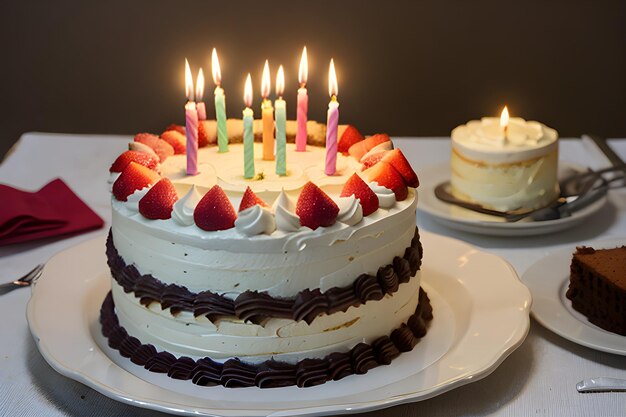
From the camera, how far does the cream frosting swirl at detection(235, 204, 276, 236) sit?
183 cm

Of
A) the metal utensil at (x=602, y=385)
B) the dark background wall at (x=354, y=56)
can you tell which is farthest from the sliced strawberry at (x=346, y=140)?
the dark background wall at (x=354, y=56)

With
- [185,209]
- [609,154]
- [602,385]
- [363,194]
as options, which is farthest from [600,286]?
[609,154]

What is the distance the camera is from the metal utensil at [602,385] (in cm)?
191

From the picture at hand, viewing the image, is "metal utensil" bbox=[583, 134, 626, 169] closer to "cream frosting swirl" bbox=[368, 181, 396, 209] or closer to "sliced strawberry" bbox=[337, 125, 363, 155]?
"sliced strawberry" bbox=[337, 125, 363, 155]

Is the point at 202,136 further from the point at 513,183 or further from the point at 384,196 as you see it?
the point at 513,183

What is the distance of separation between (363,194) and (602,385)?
66cm

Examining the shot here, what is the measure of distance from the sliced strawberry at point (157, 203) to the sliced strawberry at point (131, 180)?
0.08m

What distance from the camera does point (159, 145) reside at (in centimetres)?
230

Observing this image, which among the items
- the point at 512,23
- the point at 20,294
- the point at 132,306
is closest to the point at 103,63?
the point at 512,23

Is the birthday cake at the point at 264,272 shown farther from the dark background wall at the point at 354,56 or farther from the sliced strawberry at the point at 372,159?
the dark background wall at the point at 354,56

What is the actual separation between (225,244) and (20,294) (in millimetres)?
825

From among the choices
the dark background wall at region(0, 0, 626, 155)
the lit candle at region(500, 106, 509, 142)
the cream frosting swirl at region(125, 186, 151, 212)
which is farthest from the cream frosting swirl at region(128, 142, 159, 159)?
the dark background wall at region(0, 0, 626, 155)

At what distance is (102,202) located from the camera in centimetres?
305

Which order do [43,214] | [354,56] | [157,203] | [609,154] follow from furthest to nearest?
[354,56] < [609,154] < [43,214] < [157,203]
